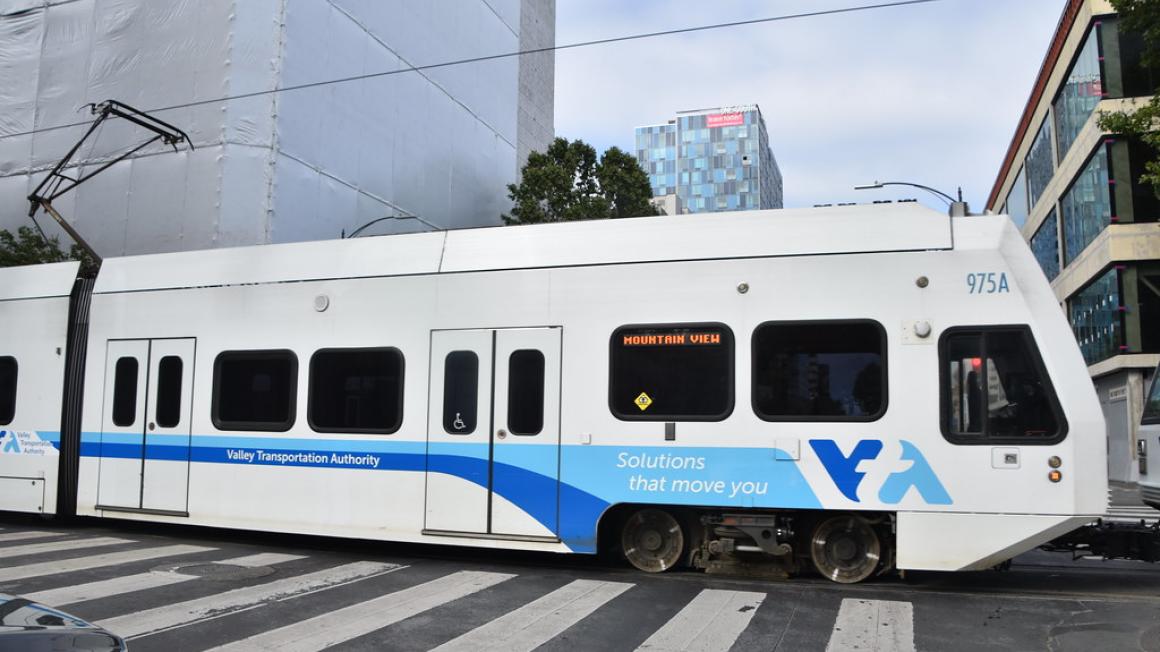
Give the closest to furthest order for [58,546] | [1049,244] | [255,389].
Result: [58,546] → [255,389] → [1049,244]

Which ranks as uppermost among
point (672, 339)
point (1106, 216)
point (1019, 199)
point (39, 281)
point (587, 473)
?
point (1019, 199)

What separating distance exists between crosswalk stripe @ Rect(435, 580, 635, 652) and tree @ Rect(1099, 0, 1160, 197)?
11.8m

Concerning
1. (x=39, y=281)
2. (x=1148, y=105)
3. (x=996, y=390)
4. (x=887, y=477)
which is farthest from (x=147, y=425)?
(x=1148, y=105)

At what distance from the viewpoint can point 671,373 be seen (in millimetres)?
8156

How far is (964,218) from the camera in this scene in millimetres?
7629

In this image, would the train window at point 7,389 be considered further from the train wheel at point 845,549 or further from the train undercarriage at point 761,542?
the train wheel at point 845,549

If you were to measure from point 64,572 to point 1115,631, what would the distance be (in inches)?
340

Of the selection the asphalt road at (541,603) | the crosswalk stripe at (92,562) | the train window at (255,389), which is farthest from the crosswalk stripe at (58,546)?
the train window at (255,389)

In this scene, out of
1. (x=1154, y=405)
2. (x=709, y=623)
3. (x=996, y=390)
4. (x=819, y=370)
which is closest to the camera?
(x=709, y=623)

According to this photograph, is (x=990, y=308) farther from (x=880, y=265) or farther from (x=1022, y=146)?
(x=1022, y=146)

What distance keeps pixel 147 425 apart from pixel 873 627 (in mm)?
8379

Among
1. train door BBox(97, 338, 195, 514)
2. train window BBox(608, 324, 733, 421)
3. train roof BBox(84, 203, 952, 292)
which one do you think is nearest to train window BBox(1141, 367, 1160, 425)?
train roof BBox(84, 203, 952, 292)

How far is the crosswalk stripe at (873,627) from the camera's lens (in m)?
5.79

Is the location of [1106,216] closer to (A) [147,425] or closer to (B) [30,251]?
(A) [147,425]
